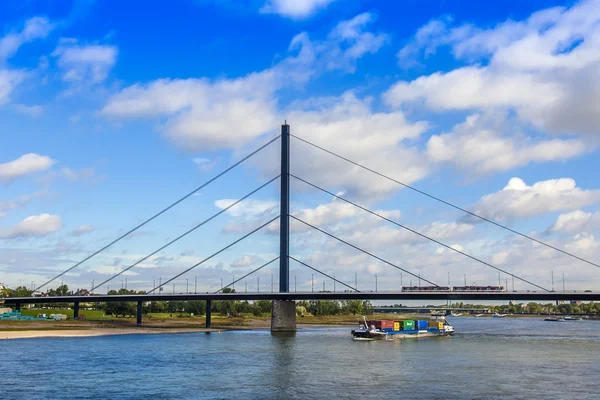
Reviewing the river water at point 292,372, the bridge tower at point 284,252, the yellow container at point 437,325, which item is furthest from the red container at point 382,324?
the river water at point 292,372

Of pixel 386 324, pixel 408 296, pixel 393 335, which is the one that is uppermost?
pixel 408 296

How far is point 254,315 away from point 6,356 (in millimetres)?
138696

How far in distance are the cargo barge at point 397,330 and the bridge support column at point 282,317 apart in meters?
14.7

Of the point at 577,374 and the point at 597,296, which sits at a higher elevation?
the point at 597,296

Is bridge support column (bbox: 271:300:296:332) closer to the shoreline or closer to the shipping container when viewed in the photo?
the shoreline

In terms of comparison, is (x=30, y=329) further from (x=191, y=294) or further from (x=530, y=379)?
(x=530, y=379)

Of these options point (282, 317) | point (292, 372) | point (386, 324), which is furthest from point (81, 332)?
point (292, 372)

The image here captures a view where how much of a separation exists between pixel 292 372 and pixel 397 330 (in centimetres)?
5773

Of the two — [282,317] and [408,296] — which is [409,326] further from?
[282,317]

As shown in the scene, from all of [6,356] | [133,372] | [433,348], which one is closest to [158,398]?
[133,372]

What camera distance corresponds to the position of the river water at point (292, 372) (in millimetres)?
41094

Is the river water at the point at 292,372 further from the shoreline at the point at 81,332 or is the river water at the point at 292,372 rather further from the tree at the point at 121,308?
the tree at the point at 121,308

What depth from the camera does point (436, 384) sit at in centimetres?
4512

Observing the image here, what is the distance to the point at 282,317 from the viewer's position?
11350cm
